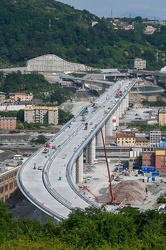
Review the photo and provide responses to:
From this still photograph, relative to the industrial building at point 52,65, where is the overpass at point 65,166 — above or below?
below

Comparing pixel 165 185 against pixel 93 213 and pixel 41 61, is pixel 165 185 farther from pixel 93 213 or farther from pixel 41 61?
pixel 41 61

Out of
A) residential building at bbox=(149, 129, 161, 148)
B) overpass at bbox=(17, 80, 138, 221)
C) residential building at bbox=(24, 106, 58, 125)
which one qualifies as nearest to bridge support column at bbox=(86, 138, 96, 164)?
overpass at bbox=(17, 80, 138, 221)

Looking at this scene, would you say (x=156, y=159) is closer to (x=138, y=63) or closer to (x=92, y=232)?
(x=92, y=232)

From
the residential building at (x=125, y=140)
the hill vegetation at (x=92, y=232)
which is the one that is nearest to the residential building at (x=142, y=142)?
the residential building at (x=125, y=140)

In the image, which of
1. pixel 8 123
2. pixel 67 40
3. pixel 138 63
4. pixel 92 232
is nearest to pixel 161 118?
pixel 8 123

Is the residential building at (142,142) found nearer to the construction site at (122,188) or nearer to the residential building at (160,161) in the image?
the construction site at (122,188)

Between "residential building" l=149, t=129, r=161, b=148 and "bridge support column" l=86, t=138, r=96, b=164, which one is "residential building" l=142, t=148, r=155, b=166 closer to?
"bridge support column" l=86, t=138, r=96, b=164
